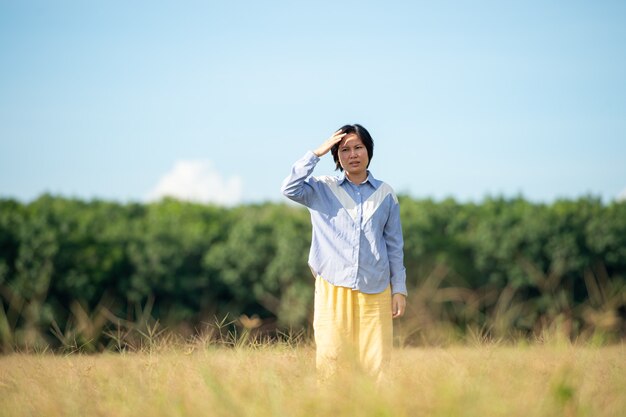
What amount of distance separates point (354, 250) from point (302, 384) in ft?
3.50

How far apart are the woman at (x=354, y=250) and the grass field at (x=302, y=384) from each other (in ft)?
0.76

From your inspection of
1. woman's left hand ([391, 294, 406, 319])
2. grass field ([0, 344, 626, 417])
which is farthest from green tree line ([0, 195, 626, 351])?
grass field ([0, 344, 626, 417])

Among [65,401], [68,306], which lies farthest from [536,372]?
[68,306]

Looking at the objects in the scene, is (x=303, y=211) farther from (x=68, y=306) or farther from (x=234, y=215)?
(x=68, y=306)

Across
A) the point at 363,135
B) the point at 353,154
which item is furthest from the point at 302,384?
the point at 363,135

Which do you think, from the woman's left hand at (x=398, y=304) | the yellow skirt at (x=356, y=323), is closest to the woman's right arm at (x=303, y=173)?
the yellow skirt at (x=356, y=323)

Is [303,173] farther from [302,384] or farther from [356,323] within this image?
[302,384]

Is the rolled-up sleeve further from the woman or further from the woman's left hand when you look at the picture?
the woman's left hand

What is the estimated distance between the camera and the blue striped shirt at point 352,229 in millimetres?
4383

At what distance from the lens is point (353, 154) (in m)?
4.52

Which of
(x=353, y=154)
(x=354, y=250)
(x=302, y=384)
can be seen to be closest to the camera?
(x=302, y=384)

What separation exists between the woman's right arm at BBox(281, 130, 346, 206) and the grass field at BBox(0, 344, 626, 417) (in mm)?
993

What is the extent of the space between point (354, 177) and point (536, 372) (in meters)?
1.73

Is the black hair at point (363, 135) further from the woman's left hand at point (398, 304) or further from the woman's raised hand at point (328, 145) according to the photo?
the woman's left hand at point (398, 304)
